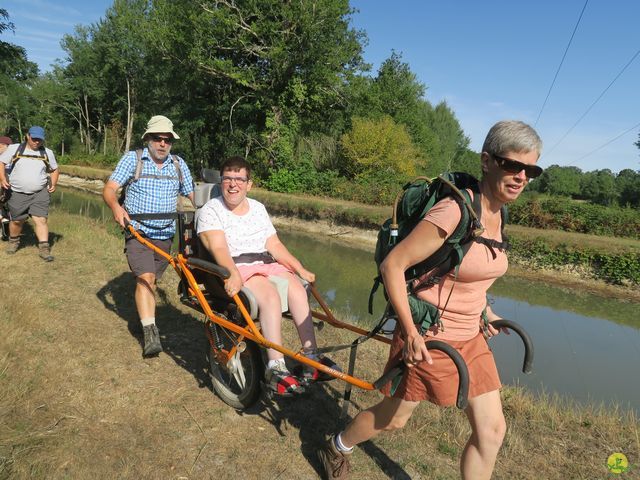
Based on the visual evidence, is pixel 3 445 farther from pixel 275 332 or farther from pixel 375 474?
pixel 375 474

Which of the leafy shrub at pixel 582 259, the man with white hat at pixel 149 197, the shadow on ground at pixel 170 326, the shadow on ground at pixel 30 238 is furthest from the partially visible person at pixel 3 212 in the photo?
the leafy shrub at pixel 582 259

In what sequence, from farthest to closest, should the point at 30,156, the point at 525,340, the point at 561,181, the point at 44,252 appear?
the point at 561,181 < the point at 44,252 < the point at 30,156 < the point at 525,340

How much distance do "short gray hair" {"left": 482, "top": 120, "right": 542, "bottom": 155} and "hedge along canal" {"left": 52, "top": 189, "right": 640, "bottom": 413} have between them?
141 cm

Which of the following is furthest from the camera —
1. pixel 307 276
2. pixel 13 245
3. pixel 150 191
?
pixel 13 245

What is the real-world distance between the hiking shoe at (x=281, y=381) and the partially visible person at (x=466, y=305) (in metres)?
0.59

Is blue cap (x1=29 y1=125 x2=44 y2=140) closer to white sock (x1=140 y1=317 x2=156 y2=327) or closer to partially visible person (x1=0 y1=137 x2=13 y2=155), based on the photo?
partially visible person (x1=0 y1=137 x2=13 y2=155)

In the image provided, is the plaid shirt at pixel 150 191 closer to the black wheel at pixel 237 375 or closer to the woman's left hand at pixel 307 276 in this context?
the black wheel at pixel 237 375

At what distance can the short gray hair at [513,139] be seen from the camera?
6.36 ft

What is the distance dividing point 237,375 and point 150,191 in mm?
1996

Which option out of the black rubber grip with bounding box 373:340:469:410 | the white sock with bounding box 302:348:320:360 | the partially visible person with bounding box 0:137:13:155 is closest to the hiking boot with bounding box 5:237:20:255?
the partially visible person with bounding box 0:137:13:155

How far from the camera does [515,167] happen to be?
6.45 ft

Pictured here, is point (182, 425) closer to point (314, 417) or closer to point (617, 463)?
point (314, 417)

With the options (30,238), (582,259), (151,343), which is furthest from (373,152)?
(151,343)

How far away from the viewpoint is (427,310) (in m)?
2.15
